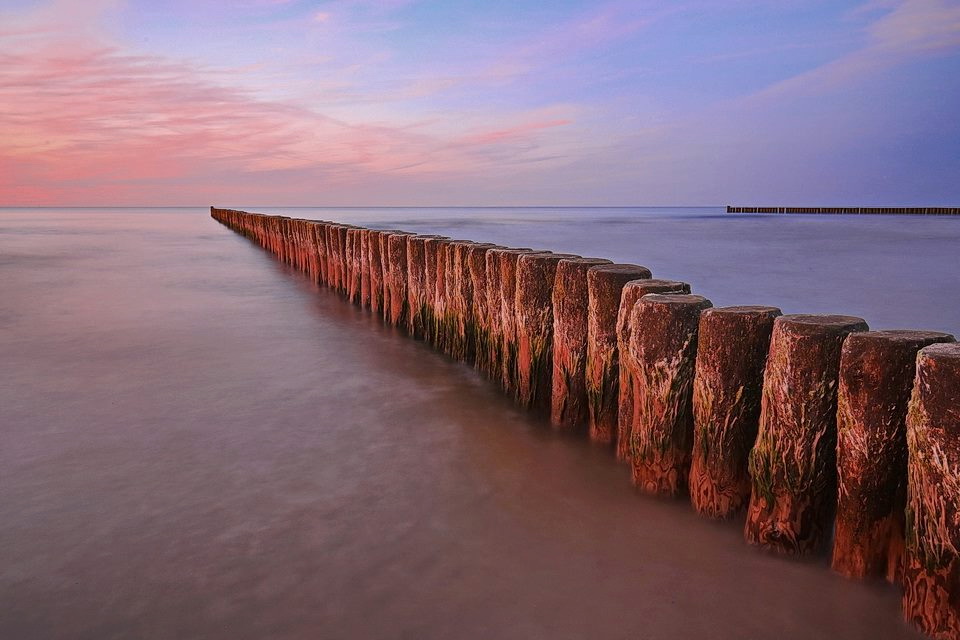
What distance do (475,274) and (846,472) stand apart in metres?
2.81

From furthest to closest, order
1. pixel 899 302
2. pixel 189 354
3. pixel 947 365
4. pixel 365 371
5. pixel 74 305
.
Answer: pixel 899 302 < pixel 74 305 < pixel 189 354 < pixel 365 371 < pixel 947 365

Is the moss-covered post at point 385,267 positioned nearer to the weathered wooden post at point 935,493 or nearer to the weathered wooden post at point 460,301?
the weathered wooden post at point 460,301

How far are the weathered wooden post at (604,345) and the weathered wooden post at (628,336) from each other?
0.31ft

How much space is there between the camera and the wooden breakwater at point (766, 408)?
200 centimetres

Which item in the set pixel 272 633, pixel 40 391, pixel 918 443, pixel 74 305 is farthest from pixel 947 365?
pixel 74 305

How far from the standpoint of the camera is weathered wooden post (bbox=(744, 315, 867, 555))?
2322 mm

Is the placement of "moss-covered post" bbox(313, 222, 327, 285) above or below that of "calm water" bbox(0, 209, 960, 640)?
above

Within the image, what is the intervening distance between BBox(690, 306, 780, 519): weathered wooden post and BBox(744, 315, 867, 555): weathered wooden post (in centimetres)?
10

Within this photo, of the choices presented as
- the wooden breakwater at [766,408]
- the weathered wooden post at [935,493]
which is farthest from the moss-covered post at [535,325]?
the weathered wooden post at [935,493]

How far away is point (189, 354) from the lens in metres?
5.71

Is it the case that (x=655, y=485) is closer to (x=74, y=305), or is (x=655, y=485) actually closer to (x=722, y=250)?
(x=74, y=305)

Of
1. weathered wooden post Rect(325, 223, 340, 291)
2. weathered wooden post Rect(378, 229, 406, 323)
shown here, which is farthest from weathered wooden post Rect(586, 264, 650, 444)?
weathered wooden post Rect(325, 223, 340, 291)

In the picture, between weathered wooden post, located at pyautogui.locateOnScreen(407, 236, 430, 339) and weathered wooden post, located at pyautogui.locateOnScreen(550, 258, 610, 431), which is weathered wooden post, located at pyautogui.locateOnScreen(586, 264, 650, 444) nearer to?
weathered wooden post, located at pyautogui.locateOnScreen(550, 258, 610, 431)

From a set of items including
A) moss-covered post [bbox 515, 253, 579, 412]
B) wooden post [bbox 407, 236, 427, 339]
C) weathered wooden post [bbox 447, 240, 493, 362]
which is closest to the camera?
moss-covered post [bbox 515, 253, 579, 412]
